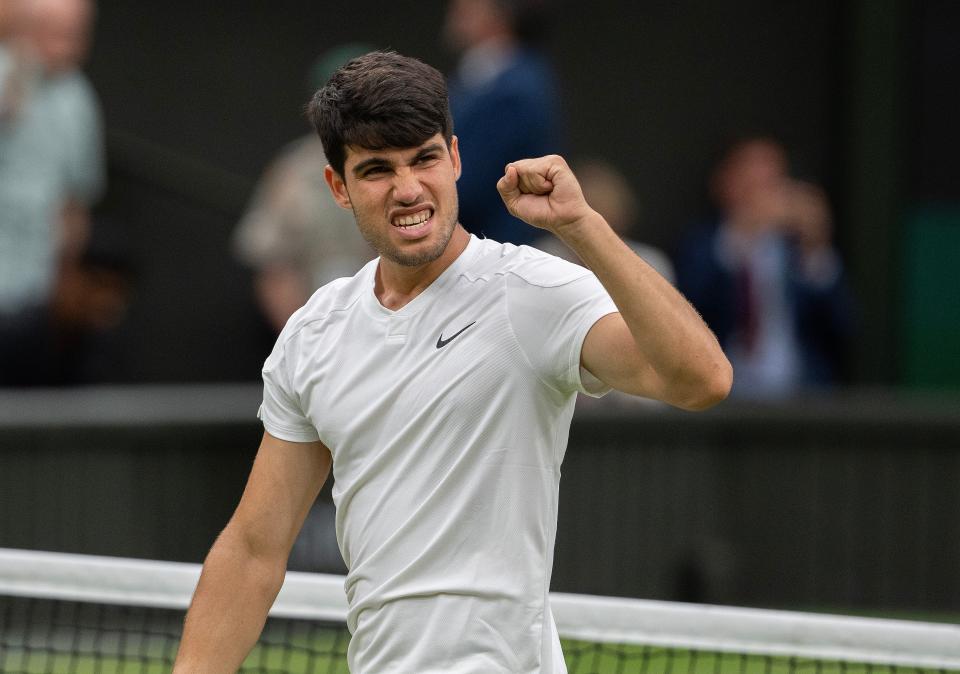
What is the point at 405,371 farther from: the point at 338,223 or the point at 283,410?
the point at 338,223

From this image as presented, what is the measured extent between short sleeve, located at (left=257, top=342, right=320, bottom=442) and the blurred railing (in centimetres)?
459

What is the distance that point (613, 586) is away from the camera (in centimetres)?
855

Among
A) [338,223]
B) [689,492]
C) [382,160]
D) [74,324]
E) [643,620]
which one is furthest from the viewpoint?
[74,324]

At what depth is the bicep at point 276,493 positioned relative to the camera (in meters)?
3.91

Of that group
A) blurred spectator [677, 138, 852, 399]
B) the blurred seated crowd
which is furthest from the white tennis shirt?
blurred spectator [677, 138, 852, 399]

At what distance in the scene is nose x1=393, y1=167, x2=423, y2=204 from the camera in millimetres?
3508

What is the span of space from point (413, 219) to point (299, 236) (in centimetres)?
571

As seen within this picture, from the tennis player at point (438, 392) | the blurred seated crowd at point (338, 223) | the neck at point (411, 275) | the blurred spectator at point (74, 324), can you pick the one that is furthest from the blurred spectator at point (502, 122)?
the tennis player at point (438, 392)

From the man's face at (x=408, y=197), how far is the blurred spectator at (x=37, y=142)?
5.35 meters

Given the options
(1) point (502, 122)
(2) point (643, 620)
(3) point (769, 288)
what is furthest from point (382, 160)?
(3) point (769, 288)

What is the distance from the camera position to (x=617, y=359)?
331 centimetres

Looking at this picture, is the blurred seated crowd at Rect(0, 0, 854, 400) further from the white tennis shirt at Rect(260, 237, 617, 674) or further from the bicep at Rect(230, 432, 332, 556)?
the white tennis shirt at Rect(260, 237, 617, 674)

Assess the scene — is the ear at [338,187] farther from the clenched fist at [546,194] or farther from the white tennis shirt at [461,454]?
the clenched fist at [546,194]

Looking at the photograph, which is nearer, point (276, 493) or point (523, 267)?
point (523, 267)
